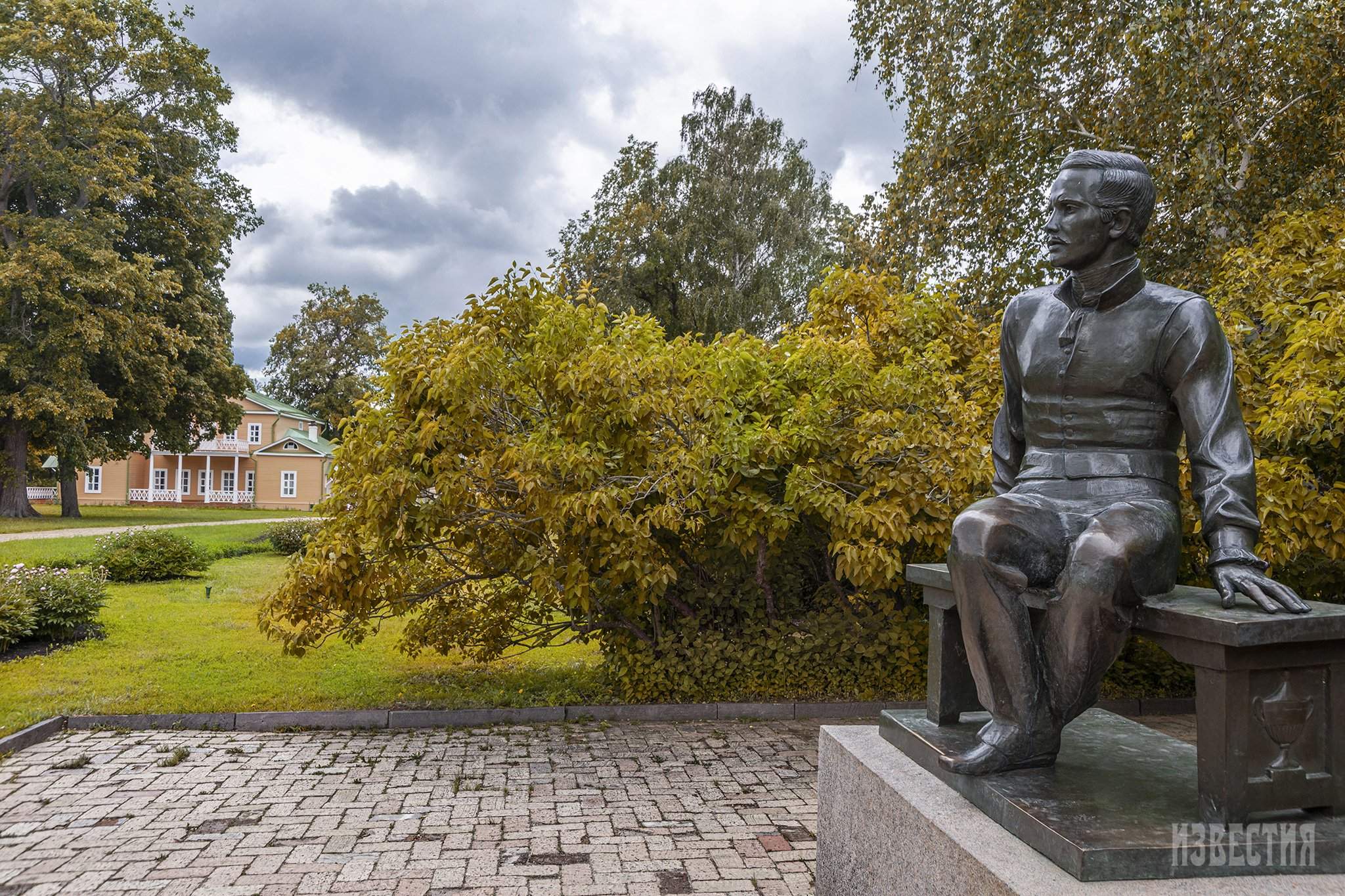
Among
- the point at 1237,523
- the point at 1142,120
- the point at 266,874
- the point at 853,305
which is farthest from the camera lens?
the point at 1142,120

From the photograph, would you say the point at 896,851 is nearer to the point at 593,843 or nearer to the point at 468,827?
the point at 593,843

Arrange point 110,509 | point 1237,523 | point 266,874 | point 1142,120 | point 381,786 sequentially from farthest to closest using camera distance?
point 110,509, point 1142,120, point 381,786, point 266,874, point 1237,523

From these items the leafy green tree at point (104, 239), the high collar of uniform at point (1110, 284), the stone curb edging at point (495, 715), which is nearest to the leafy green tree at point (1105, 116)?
the stone curb edging at point (495, 715)

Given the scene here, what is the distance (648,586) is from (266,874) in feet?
11.1

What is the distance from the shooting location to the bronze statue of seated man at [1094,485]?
280cm

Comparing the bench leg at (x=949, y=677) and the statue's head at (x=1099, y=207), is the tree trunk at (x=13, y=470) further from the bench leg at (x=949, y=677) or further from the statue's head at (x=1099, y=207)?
the statue's head at (x=1099, y=207)

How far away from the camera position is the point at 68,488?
101 ft

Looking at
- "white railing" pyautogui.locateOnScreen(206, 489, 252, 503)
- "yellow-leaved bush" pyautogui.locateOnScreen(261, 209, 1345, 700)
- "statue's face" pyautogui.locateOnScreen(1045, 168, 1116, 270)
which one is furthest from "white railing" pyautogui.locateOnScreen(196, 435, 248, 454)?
"statue's face" pyautogui.locateOnScreen(1045, 168, 1116, 270)

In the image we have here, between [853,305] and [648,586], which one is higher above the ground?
[853,305]

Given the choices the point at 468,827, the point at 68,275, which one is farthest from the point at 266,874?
the point at 68,275

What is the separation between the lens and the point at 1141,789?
9.32 feet

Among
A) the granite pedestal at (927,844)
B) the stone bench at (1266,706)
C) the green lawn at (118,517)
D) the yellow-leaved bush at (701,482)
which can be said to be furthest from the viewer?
the green lawn at (118,517)

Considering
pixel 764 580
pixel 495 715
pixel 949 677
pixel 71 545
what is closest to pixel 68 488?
pixel 71 545

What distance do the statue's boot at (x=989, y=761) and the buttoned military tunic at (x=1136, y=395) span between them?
0.93 metres
